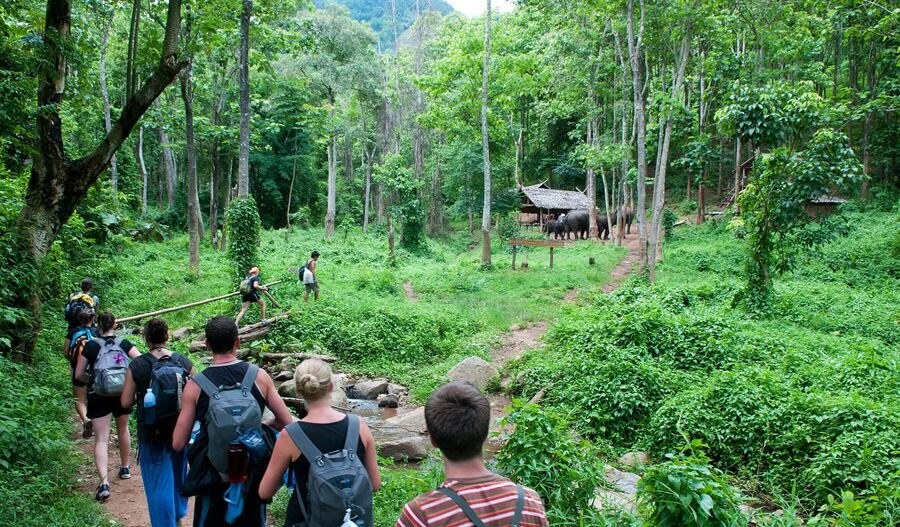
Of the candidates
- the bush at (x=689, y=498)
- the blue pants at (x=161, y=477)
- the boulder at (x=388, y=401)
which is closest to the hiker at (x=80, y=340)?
the blue pants at (x=161, y=477)

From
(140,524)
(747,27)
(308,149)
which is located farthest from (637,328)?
(308,149)

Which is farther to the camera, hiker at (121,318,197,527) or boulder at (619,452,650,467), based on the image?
boulder at (619,452,650,467)

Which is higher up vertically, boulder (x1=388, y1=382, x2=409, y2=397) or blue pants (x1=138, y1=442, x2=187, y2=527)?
A: blue pants (x1=138, y1=442, x2=187, y2=527)

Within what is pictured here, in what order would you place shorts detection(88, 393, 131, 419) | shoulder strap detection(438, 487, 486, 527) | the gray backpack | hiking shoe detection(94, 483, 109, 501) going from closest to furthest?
shoulder strap detection(438, 487, 486, 527)
the gray backpack
shorts detection(88, 393, 131, 419)
hiking shoe detection(94, 483, 109, 501)

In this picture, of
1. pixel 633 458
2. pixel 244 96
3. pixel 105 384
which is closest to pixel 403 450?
pixel 633 458

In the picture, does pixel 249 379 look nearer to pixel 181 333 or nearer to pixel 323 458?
pixel 323 458

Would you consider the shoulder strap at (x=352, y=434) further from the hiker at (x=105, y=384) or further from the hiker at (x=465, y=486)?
the hiker at (x=105, y=384)

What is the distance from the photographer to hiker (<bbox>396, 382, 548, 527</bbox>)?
6.84 feet

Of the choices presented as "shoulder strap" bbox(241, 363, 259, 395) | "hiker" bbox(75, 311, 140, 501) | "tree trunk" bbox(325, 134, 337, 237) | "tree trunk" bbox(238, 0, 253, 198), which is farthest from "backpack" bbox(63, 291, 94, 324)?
"tree trunk" bbox(325, 134, 337, 237)

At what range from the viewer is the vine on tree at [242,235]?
1348 centimetres

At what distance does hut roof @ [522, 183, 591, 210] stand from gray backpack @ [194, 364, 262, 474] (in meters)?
30.9

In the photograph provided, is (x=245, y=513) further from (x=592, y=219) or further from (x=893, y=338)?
(x=592, y=219)

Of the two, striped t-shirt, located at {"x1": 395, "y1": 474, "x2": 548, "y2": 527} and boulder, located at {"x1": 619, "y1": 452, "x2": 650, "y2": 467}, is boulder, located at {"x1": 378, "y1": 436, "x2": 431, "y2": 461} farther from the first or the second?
striped t-shirt, located at {"x1": 395, "y1": 474, "x2": 548, "y2": 527}

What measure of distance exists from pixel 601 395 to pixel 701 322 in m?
3.06
